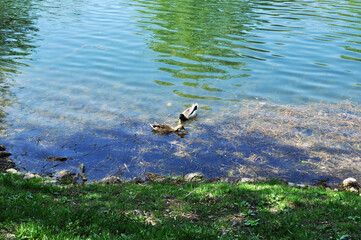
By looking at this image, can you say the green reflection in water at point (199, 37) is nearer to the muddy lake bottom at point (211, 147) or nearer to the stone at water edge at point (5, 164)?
the muddy lake bottom at point (211, 147)

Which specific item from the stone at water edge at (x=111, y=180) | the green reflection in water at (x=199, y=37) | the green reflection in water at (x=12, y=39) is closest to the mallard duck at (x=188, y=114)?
the green reflection in water at (x=199, y=37)

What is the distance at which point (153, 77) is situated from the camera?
19.1 metres

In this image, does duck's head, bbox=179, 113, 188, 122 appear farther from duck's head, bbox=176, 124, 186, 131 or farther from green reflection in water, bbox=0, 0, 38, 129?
green reflection in water, bbox=0, 0, 38, 129

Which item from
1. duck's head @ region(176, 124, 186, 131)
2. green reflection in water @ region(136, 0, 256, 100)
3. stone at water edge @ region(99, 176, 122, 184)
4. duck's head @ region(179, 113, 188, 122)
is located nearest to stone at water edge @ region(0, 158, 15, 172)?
stone at water edge @ region(99, 176, 122, 184)

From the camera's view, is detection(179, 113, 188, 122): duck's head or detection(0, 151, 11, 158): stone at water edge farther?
detection(179, 113, 188, 122): duck's head

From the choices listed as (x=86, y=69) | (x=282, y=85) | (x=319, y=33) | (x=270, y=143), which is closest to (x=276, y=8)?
(x=319, y=33)

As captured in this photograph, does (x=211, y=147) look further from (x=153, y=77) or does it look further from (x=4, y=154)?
(x=153, y=77)

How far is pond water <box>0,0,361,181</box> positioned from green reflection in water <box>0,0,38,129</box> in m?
0.08

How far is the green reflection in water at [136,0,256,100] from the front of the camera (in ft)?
65.1

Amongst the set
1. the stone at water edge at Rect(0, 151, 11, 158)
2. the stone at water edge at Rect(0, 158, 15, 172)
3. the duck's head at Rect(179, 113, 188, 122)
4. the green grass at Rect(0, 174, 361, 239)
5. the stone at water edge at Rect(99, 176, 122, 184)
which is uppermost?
the green grass at Rect(0, 174, 361, 239)

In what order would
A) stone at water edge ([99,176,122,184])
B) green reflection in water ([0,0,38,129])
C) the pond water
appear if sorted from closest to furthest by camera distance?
stone at water edge ([99,176,122,184]) < the pond water < green reflection in water ([0,0,38,129])

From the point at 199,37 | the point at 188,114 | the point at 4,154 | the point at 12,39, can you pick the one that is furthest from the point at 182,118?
the point at 12,39

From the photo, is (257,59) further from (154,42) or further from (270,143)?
(270,143)

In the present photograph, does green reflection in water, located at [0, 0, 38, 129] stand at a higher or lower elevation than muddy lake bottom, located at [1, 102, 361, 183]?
higher
